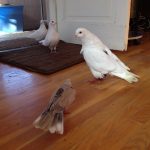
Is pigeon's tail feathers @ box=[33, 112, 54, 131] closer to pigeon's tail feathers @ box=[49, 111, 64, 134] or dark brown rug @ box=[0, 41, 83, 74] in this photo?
pigeon's tail feathers @ box=[49, 111, 64, 134]

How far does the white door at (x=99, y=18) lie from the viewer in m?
2.14

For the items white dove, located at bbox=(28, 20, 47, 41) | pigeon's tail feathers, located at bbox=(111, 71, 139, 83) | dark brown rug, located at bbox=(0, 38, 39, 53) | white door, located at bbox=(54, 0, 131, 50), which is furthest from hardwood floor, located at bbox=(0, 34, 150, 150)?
white dove, located at bbox=(28, 20, 47, 41)

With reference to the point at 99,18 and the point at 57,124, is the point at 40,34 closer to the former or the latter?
the point at 99,18

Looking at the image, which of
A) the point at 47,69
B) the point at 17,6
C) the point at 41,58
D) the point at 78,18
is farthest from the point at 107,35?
the point at 17,6

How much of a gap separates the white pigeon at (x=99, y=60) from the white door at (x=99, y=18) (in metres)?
0.90

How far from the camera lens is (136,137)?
82cm

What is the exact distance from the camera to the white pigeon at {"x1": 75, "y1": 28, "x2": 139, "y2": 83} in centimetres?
128

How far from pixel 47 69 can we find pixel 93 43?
42cm

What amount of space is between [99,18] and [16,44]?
884mm

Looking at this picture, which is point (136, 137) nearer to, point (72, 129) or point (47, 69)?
point (72, 129)

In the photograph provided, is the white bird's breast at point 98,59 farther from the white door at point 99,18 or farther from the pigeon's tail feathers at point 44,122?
the white door at point 99,18

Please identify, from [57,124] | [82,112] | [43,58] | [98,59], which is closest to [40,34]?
[43,58]

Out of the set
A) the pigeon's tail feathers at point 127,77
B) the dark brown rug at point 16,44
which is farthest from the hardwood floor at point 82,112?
the dark brown rug at point 16,44

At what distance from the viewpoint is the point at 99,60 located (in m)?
1.28
